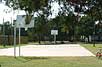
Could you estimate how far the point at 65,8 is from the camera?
8641 mm

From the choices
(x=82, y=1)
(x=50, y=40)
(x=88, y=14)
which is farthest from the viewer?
(x=50, y=40)

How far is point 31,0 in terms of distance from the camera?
8.45 metres

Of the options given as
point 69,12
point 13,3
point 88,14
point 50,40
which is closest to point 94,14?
point 88,14

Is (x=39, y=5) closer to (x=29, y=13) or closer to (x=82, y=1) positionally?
(x=29, y=13)

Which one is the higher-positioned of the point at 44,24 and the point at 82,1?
the point at 82,1

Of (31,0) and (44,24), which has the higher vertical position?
(31,0)

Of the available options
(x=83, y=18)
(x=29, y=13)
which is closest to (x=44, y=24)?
(x=29, y=13)

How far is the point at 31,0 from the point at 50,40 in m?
104

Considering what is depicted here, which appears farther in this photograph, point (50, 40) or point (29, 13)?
point (50, 40)

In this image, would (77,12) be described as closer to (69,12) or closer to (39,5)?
(69,12)

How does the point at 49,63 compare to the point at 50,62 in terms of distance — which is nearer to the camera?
the point at 49,63

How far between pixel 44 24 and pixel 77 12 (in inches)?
35.1

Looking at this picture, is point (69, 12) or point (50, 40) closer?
point (69, 12)

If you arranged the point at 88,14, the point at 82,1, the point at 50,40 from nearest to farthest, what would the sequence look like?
the point at 82,1
the point at 88,14
the point at 50,40
